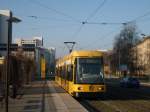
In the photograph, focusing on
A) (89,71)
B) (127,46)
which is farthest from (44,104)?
(127,46)

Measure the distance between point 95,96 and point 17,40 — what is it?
124543mm

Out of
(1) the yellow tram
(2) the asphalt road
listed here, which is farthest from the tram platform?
(2) the asphalt road

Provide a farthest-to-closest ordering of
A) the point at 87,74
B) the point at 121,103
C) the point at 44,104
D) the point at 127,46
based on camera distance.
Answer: the point at 127,46, the point at 87,74, the point at 121,103, the point at 44,104

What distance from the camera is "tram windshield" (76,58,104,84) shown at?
29.2m

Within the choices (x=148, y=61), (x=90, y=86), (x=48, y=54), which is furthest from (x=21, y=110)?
(x=48, y=54)

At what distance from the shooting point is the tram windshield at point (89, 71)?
2919 centimetres

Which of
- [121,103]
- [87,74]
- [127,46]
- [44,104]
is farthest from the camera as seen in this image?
[127,46]

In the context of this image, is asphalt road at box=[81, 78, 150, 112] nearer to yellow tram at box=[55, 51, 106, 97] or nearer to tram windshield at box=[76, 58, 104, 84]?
yellow tram at box=[55, 51, 106, 97]

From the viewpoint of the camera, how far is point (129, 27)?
109688mm

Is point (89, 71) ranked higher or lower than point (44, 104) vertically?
higher

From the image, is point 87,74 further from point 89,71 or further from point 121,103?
point 121,103

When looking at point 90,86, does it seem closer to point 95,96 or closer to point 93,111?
point 95,96

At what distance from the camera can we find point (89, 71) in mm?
29484

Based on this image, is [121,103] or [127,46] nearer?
[121,103]
